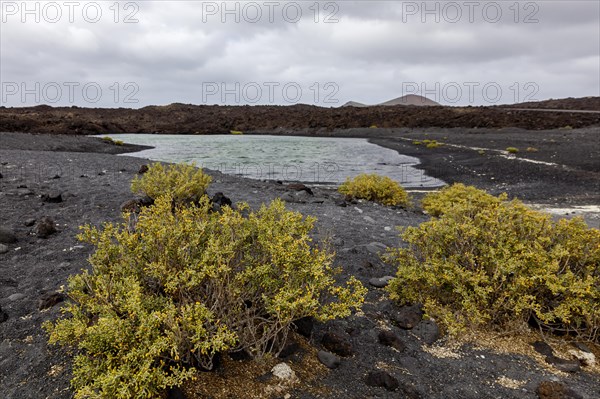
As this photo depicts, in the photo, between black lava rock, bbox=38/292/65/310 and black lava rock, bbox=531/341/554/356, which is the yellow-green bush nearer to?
black lava rock, bbox=531/341/554/356

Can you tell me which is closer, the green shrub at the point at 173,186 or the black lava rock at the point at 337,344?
the black lava rock at the point at 337,344

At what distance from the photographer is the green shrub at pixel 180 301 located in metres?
2.95

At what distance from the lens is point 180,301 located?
11.8 ft

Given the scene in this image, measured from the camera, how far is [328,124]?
76.8 metres

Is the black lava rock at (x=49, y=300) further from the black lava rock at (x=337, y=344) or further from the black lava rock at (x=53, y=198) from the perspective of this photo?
the black lava rock at (x=53, y=198)

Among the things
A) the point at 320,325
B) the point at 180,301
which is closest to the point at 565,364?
the point at 320,325

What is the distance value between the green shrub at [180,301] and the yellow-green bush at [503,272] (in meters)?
1.50

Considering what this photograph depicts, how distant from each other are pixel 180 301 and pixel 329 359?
1.50m

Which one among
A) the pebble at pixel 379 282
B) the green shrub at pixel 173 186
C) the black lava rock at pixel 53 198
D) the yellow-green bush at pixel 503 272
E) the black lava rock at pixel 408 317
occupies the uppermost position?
the green shrub at pixel 173 186

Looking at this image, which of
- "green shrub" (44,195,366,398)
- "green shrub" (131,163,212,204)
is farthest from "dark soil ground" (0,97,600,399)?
"green shrub" (131,163,212,204)

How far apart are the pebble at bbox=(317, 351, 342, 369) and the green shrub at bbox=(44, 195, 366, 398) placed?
Result: 419 millimetres

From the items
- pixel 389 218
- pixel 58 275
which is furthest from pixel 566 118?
pixel 58 275

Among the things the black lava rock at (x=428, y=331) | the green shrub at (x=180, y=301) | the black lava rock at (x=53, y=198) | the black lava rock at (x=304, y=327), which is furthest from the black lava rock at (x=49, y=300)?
the black lava rock at (x=53, y=198)

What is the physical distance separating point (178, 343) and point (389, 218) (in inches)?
340
